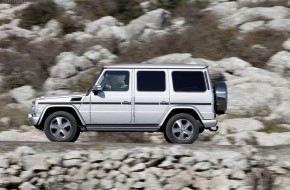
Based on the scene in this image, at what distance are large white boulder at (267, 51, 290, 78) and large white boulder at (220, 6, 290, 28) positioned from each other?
15.1ft

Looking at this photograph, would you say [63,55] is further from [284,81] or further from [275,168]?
[275,168]

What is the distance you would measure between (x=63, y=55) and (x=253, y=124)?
413 inches

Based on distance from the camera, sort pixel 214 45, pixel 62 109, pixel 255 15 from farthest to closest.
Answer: pixel 255 15, pixel 214 45, pixel 62 109

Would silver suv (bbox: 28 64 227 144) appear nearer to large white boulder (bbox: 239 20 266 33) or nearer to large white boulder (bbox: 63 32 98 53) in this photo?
large white boulder (bbox: 63 32 98 53)

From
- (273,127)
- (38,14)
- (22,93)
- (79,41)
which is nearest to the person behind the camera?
(273,127)

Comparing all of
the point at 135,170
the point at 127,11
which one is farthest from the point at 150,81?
the point at 127,11

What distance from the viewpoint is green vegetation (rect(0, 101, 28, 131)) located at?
1850 cm

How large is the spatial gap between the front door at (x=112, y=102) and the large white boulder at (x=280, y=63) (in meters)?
12.1

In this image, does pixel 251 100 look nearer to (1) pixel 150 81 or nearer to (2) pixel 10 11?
(1) pixel 150 81

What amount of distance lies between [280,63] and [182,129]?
1175cm

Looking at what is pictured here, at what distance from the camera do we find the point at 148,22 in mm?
30016

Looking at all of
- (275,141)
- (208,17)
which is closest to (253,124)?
(275,141)

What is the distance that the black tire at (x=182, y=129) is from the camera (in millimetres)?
12703

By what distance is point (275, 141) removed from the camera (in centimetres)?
1658
